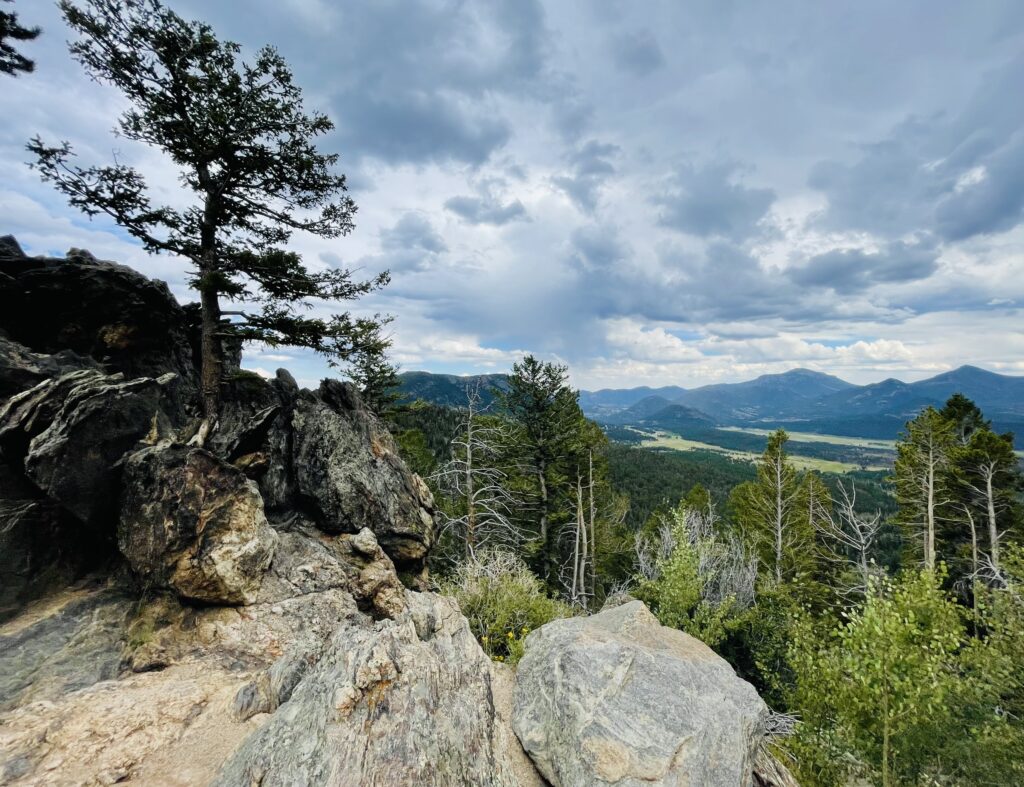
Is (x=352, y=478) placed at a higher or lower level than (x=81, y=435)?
lower

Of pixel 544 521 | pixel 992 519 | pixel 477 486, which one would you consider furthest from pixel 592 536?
pixel 992 519

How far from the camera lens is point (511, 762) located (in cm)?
787

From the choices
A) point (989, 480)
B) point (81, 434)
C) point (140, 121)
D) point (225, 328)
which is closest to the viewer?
point (81, 434)

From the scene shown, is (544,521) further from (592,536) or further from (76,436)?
(76,436)

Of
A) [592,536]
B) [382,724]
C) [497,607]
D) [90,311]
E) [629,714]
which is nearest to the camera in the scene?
[382,724]

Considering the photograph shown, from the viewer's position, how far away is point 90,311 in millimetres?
12969

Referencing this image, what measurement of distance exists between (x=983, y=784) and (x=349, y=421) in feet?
59.8

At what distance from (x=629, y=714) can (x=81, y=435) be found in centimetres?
1306

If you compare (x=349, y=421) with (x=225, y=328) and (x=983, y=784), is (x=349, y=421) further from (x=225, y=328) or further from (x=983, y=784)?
(x=983, y=784)

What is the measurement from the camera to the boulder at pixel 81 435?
8906 millimetres

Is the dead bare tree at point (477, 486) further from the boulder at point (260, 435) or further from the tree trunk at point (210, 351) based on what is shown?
the tree trunk at point (210, 351)

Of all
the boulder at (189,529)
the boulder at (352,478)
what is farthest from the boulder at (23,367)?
the boulder at (352,478)

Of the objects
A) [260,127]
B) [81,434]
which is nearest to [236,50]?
[260,127]

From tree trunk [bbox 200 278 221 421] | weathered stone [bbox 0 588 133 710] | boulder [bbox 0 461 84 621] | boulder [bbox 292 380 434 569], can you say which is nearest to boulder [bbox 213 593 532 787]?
weathered stone [bbox 0 588 133 710]
